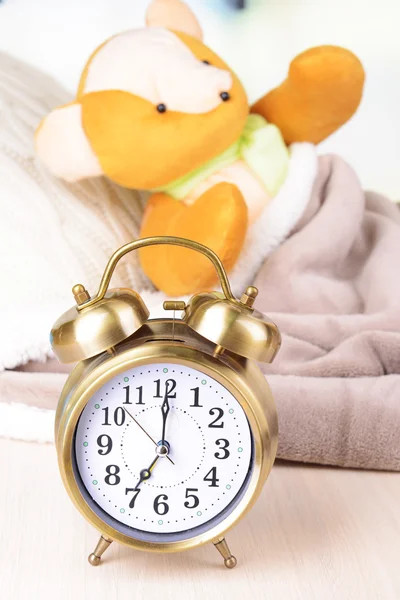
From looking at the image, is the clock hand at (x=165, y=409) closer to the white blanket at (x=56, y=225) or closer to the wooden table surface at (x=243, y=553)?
the wooden table surface at (x=243, y=553)

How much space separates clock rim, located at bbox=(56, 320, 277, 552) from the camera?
2.27ft

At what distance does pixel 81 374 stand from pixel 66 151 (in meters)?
Result: 0.60

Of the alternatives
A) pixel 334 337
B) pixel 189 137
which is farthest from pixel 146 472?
pixel 189 137

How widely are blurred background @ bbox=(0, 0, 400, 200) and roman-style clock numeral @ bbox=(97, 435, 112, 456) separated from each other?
47.9 inches

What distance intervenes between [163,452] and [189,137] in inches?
24.5

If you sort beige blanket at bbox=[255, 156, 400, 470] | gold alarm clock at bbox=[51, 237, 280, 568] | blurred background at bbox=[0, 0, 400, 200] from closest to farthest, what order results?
gold alarm clock at bbox=[51, 237, 280, 568] < beige blanket at bbox=[255, 156, 400, 470] < blurred background at bbox=[0, 0, 400, 200]

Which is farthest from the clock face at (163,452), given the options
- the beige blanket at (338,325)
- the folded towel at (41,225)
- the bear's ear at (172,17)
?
the bear's ear at (172,17)

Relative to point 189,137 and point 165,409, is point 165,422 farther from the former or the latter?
point 189,137

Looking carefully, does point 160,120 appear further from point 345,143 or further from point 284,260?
point 345,143

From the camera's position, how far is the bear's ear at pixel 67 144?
3.95ft

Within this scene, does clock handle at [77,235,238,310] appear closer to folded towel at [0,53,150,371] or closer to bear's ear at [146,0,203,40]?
folded towel at [0,53,150,371]

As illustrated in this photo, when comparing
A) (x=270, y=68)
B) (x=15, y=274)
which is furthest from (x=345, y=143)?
(x=15, y=274)

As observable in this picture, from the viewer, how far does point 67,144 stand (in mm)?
1209

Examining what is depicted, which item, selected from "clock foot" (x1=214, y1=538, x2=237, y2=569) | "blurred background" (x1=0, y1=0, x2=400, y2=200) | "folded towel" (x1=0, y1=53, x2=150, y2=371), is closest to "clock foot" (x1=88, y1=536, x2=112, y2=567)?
"clock foot" (x1=214, y1=538, x2=237, y2=569)
